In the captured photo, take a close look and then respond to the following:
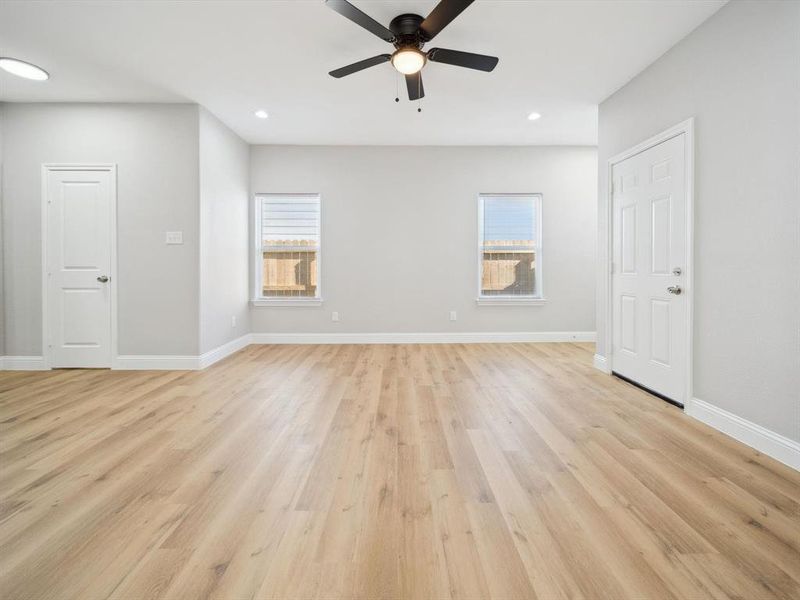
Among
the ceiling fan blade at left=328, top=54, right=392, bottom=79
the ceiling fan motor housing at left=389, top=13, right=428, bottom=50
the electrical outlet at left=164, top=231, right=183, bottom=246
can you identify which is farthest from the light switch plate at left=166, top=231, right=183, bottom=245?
the ceiling fan motor housing at left=389, top=13, right=428, bottom=50

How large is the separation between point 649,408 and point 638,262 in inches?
52.4

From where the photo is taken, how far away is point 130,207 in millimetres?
4113

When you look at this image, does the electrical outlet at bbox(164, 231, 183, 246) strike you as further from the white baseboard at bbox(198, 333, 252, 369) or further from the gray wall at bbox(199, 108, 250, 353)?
the white baseboard at bbox(198, 333, 252, 369)

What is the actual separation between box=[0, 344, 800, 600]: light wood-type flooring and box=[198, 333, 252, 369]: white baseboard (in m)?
1.07

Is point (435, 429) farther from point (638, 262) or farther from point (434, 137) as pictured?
point (434, 137)

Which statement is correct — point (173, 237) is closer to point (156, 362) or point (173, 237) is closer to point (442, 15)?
point (156, 362)

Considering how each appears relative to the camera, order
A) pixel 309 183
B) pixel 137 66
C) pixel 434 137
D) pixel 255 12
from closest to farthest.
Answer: pixel 255 12
pixel 137 66
pixel 434 137
pixel 309 183

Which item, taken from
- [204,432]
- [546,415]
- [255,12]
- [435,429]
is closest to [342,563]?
[435,429]

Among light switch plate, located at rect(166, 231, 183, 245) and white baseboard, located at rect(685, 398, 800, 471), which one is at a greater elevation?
light switch plate, located at rect(166, 231, 183, 245)

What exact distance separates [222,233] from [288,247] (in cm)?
109

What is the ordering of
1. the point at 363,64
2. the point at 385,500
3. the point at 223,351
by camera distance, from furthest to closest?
the point at 223,351
the point at 363,64
the point at 385,500

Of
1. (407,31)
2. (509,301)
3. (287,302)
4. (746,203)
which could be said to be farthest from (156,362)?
(746,203)

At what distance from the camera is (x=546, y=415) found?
2740 millimetres

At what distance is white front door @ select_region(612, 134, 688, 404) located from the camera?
293 centimetres
